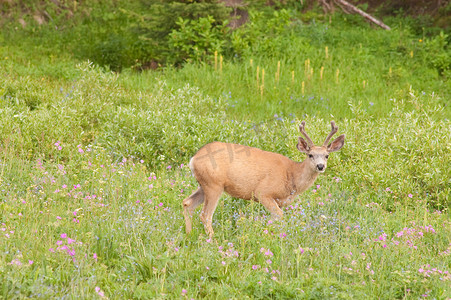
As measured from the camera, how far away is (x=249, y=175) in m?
6.59

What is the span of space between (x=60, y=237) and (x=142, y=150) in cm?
305

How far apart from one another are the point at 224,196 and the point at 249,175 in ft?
2.84

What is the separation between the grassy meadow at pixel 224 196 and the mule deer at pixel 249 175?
22cm

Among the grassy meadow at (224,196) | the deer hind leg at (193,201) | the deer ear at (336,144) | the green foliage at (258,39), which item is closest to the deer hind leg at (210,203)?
the grassy meadow at (224,196)

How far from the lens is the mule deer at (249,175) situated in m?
6.39

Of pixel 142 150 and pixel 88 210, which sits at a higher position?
pixel 88 210

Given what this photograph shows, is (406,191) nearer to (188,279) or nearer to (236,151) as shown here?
(236,151)

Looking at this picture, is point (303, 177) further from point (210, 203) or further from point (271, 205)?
point (210, 203)

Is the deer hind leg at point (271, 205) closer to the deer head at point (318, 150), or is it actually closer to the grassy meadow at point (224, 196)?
the grassy meadow at point (224, 196)

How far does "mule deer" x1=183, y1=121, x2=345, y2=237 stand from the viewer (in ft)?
21.0

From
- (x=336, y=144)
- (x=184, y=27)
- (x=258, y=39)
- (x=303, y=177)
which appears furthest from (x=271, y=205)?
(x=258, y=39)

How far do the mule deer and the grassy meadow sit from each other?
22cm

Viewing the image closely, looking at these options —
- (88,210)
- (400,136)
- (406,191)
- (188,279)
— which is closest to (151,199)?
(88,210)

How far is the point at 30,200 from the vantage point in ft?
20.4
